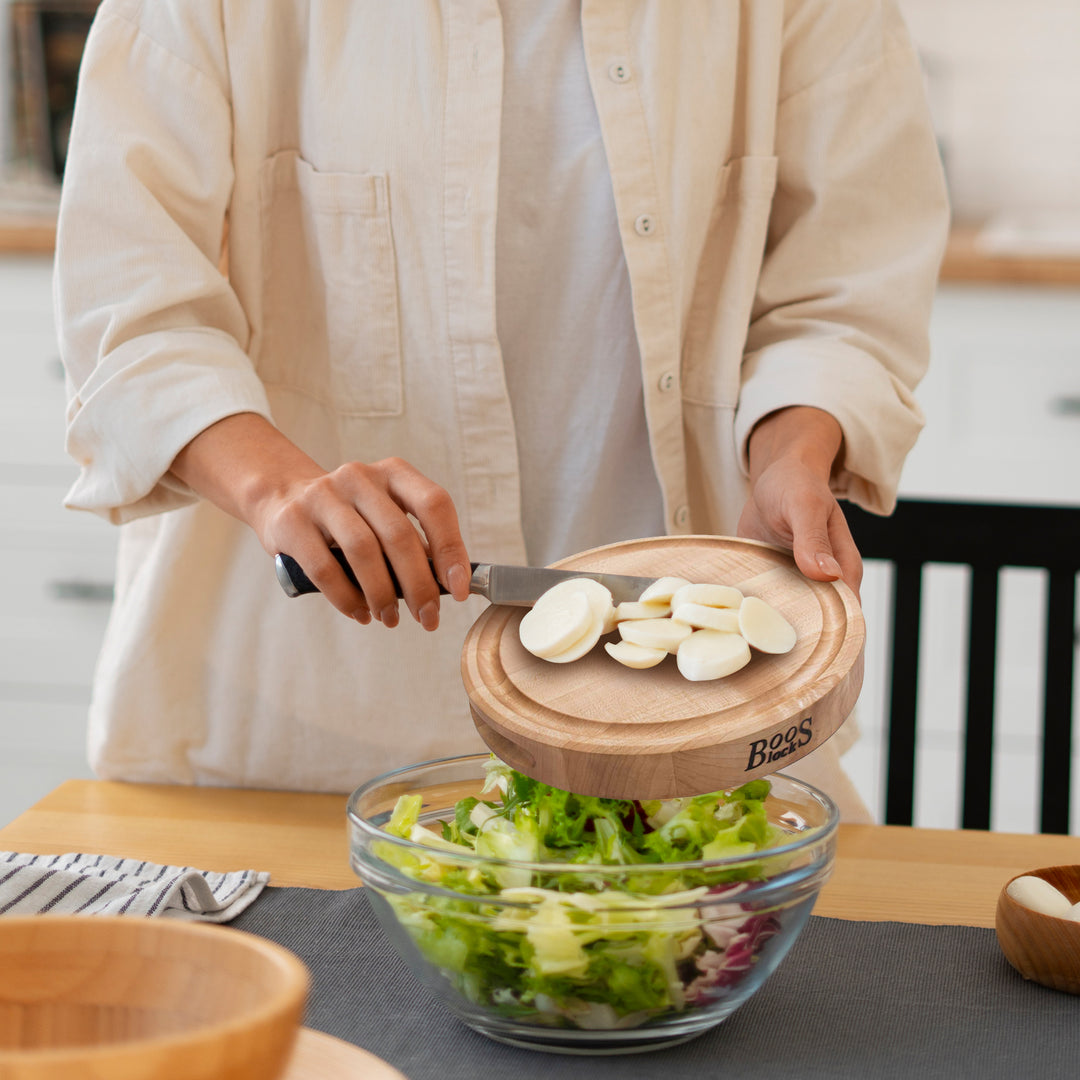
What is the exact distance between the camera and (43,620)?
2590 millimetres

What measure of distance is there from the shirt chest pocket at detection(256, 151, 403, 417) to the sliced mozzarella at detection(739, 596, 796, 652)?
42cm

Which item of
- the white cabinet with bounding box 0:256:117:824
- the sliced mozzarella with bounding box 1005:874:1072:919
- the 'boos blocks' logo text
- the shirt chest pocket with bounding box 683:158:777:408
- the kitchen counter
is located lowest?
the white cabinet with bounding box 0:256:117:824

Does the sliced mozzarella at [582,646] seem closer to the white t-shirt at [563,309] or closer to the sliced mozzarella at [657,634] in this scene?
the sliced mozzarella at [657,634]

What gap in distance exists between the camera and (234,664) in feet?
3.54

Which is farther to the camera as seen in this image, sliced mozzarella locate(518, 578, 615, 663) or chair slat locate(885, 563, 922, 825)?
chair slat locate(885, 563, 922, 825)

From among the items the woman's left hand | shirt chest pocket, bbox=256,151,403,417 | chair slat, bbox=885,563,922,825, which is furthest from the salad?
chair slat, bbox=885,563,922,825

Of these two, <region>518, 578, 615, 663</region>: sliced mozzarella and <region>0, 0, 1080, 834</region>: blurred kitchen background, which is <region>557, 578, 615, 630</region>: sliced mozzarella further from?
<region>0, 0, 1080, 834</region>: blurred kitchen background

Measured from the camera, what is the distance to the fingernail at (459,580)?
29.1 inches

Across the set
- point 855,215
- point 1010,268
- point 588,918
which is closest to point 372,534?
point 588,918

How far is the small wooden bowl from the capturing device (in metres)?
0.66

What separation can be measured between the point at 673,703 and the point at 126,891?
1.12 ft

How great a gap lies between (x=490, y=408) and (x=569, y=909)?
0.54m

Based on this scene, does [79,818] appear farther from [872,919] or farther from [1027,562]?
[1027,562]

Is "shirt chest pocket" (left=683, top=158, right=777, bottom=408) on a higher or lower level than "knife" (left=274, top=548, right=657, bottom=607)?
higher
